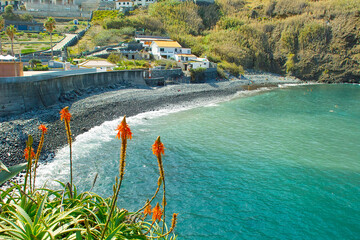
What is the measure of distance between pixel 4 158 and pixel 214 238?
45.2 ft

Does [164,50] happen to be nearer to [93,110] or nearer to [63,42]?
[63,42]

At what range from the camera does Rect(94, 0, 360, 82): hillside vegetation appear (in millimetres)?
72438

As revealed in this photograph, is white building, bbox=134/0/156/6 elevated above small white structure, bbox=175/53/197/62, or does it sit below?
above

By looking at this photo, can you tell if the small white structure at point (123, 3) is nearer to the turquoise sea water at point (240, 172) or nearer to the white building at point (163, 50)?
the white building at point (163, 50)

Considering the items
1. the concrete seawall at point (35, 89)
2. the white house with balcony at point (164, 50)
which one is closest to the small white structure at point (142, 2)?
the white house with balcony at point (164, 50)

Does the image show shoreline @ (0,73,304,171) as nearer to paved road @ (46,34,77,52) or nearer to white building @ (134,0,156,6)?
paved road @ (46,34,77,52)

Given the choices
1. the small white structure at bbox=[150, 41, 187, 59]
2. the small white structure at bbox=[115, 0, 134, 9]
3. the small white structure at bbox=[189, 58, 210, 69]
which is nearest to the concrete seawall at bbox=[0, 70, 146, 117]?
the small white structure at bbox=[189, 58, 210, 69]

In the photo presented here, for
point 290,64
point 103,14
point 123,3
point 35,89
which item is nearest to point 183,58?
point 35,89

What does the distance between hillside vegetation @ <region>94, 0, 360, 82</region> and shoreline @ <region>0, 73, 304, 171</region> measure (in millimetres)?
21477

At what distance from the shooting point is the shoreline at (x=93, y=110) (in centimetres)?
1852

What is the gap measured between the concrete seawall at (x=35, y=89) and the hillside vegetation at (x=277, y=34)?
3842 cm

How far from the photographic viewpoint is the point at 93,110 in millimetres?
28344

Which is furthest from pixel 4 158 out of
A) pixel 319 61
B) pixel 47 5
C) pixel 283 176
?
pixel 47 5

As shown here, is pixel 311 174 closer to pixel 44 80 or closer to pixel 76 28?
pixel 44 80
